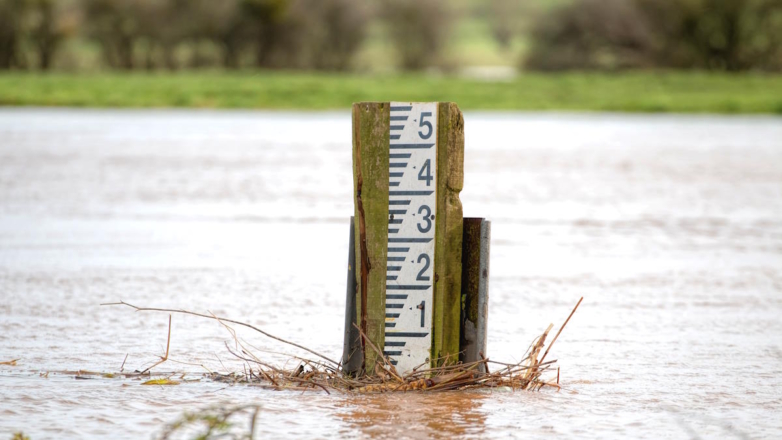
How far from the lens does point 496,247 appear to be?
31.9 feet

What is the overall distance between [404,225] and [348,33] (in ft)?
138

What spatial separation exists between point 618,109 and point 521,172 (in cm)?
1625

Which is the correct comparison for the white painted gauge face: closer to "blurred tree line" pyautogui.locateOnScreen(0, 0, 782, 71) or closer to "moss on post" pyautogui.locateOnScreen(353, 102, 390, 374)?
"moss on post" pyautogui.locateOnScreen(353, 102, 390, 374)

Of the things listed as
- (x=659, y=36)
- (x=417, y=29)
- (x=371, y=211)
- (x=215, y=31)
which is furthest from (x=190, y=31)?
(x=371, y=211)

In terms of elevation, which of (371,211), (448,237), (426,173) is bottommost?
(448,237)

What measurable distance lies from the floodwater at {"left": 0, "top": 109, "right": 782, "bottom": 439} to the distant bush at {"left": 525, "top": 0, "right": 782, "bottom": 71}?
26.6 m

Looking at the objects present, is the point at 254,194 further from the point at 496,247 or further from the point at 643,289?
the point at 643,289

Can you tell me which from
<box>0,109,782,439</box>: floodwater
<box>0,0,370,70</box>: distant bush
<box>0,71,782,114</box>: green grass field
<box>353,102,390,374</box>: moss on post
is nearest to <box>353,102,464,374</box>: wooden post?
<box>353,102,390,374</box>: moss on post

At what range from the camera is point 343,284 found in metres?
8.12

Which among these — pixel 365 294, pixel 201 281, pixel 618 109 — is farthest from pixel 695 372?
pixel 618 109

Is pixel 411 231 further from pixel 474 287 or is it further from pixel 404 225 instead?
pixel 474 287

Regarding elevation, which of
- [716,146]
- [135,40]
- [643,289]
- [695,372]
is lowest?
[695,372]

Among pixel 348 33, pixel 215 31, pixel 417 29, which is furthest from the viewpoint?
pixel 417 29

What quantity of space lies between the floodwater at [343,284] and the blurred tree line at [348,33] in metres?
25.9
